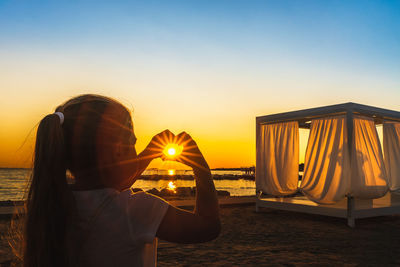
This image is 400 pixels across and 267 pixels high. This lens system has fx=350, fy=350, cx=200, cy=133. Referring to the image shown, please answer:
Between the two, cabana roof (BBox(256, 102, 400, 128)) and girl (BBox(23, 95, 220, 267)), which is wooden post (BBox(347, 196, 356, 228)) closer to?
cabana roof (BBox(256, 102, 400, 128))

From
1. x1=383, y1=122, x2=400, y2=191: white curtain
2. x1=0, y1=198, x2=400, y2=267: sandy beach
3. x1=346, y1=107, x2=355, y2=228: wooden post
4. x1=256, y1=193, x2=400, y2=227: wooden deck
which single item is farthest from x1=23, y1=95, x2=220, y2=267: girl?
x1=383, y1=122, x2=400, y2=191: white curtain

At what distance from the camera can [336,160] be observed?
7387 millimetres

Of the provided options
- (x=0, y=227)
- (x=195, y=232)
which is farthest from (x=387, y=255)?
(x=0, y=227)

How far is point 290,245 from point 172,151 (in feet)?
16.4

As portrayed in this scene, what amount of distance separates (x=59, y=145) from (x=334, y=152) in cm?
739

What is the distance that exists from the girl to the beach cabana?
23.1ft

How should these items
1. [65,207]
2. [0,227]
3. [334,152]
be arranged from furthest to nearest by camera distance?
[334,152] < [0,227] < [65,207]

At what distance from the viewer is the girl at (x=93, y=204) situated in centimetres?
80

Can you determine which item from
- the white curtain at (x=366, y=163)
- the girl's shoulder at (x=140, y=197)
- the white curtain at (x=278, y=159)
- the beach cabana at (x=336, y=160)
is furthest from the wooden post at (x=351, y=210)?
the girl's shoulder at (x=140, y=197)

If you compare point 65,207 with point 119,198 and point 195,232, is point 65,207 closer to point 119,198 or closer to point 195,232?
point 119,198

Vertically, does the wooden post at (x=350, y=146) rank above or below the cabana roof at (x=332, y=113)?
below

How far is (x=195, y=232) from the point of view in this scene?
0.84 meters

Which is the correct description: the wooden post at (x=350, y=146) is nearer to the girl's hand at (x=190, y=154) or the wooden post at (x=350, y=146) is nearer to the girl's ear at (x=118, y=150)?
the girl's hand at (x=190, y=154)

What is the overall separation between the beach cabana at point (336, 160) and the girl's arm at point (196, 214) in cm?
692
